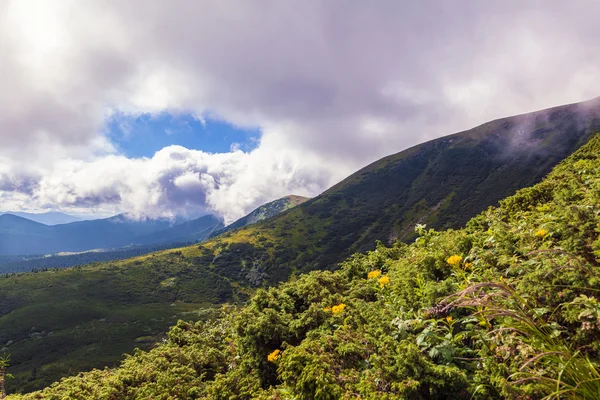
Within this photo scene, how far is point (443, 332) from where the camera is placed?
4.68m

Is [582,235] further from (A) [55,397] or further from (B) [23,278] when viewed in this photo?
(B) [23,278]

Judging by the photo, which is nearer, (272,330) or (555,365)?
(555,365)

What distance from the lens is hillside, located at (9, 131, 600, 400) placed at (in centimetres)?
317

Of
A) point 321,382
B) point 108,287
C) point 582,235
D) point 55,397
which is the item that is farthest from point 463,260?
point 108,287

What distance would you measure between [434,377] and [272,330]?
4.72 metres

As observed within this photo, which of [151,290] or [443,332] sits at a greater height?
[443,332]

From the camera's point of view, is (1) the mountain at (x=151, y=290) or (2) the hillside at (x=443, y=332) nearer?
(2) the hillside at (x=443, y=332)

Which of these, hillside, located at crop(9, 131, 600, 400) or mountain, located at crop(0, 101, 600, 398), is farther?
mountain, located at crop(0, 101, 600, 398)

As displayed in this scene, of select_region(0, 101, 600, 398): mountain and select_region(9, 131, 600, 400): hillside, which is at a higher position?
select_region(9, 131, 600, 400): hillside

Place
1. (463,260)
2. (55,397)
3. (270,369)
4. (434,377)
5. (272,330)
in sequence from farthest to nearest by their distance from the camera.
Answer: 1. (55,397)
2. (272,330)
3. (270,369)
4. (463,260)
5. (434,377)

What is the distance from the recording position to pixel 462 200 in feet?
585

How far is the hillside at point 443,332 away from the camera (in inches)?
125

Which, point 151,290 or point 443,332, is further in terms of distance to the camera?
point 151,290

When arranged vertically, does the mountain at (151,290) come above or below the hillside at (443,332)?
below
